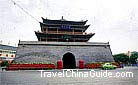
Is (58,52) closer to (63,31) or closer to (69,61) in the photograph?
(69,61)

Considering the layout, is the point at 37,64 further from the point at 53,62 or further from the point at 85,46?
the point at 85,46

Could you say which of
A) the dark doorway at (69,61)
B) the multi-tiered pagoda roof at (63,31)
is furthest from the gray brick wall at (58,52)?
the multi-tiered pagoda roof at (63,31)

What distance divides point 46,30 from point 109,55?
554 inches

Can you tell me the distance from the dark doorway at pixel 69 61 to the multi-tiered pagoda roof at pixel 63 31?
392cm

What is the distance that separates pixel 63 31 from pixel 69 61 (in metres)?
6.93

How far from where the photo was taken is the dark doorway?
1578 inches

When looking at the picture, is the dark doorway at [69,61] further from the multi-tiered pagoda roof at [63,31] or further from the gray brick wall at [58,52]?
the multi-tiered pagoda roof at [63,31]

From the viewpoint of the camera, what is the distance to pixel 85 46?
4056 cm

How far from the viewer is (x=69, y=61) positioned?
139 ft

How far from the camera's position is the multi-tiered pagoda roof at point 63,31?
43750mm

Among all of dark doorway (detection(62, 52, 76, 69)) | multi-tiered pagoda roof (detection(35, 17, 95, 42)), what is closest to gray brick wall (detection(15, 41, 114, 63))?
dark doorway (detection(62, 52, 76, 69))

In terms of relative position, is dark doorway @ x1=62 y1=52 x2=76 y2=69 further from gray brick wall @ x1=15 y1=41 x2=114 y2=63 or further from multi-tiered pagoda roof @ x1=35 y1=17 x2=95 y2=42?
multi-tiered pagoda roof @ x1=35 y1=17 x2=95 y2=42

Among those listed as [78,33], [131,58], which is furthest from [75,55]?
[131,58]

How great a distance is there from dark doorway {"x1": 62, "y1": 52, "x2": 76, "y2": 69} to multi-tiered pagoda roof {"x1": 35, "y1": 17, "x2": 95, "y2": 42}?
3.92m
